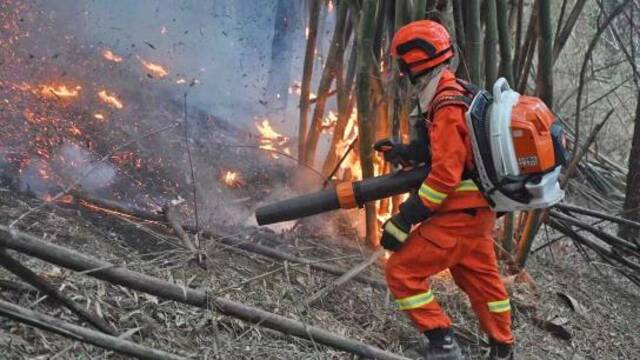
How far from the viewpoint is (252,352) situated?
318 cm

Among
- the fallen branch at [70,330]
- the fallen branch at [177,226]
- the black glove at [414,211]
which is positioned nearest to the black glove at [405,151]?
the black glove at [414,211]

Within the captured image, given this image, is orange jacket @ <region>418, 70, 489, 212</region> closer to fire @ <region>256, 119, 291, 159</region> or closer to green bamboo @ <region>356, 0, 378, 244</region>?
green bamboo @ <region>356, 0, 378, 244</region>

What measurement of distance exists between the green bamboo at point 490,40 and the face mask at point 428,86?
1.20 meters

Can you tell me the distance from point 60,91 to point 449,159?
3855 mm

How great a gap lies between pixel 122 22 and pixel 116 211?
10.6 ft

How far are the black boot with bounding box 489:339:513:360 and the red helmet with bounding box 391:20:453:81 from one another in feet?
5.62

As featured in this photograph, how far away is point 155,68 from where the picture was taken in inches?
268

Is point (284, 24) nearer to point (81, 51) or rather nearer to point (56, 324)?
point (81, 51)

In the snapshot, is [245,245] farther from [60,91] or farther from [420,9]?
[60,91]

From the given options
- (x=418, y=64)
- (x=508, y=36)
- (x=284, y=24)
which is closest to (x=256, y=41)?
(x=284, y=24)

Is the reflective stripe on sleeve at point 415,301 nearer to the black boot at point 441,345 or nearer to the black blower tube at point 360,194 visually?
the black boot at point 441,345

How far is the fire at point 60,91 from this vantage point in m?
5.47

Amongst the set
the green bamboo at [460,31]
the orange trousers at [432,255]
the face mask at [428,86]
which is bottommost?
the orange trousers at [432,255]

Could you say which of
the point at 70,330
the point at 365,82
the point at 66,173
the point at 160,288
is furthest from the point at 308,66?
the point at 70,330
